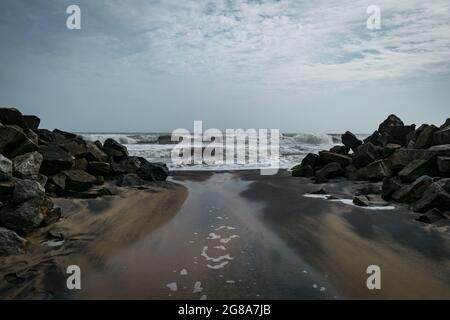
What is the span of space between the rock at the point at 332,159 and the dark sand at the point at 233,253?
4880 mm

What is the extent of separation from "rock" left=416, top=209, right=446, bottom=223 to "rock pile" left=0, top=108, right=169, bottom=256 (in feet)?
23.4

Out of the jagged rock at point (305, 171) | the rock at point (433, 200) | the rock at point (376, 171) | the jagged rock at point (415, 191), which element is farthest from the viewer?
the jagged rock at point (305, 171)

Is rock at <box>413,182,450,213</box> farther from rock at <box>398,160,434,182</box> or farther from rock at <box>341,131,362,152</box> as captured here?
rock at <box>341,131,362,152</box>

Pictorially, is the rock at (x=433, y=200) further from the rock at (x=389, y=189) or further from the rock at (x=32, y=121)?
the rock at (x=32, y=121)

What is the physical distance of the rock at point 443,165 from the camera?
8.26 meters

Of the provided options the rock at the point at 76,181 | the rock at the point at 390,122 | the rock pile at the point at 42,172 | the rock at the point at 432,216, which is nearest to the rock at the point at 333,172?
the rock at the point at 390,122

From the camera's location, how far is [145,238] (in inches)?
233

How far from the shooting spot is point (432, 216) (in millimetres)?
6547

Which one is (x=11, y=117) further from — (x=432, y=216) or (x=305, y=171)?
(x=305, y=171)

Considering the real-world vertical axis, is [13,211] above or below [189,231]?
above
